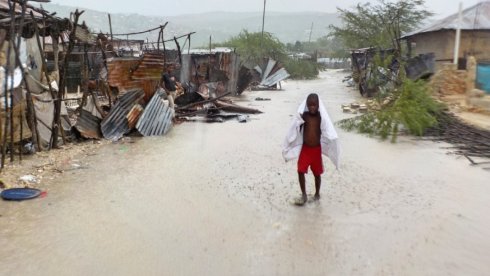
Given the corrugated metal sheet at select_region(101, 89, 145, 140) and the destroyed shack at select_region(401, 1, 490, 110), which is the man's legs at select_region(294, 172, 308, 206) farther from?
the destroyed shack at select_region(401, 1, 490, 110)

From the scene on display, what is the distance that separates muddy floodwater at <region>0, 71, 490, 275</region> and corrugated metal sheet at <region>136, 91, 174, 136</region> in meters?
2.09

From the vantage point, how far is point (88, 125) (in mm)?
10320

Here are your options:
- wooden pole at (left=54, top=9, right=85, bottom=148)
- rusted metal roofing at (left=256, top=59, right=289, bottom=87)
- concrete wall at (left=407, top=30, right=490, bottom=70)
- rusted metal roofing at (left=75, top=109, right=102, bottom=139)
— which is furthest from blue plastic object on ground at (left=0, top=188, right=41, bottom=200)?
rusted metal roofing at (left=256, top=59, right=289, bottom=87)

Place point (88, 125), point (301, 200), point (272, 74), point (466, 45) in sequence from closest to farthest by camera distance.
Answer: point (301, 200) → point (88, 125) → point (466, 45) → point (272, 74)

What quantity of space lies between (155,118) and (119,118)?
93 cm

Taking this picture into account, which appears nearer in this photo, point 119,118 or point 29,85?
point 29,85

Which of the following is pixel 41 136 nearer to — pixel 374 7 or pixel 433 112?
pixel 433 112

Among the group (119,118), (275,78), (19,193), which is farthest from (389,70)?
(275,78)

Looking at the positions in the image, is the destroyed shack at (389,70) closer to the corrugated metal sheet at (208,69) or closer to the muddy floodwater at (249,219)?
the corrugated metal sheet at (208,69)

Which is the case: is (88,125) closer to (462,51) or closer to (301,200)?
(301,200)

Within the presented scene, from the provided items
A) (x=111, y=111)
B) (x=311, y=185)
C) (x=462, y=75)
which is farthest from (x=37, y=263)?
(x=462, y=75)

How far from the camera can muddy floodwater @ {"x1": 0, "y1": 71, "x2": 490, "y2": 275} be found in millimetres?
4312

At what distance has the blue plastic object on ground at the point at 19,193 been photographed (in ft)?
19.7

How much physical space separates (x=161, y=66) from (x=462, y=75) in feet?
29.0
